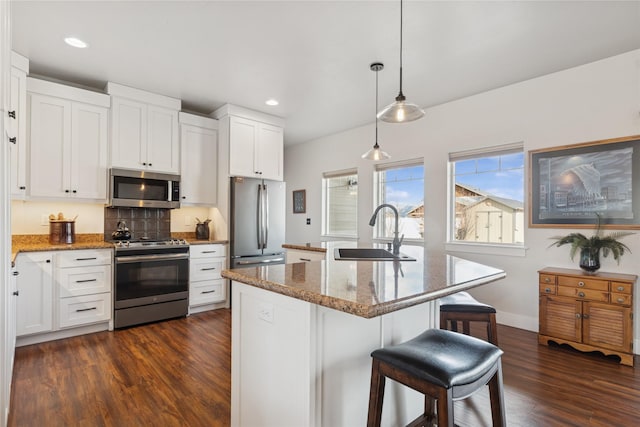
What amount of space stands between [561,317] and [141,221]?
14.7 feet

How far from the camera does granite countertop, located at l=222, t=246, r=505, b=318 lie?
3.26ft

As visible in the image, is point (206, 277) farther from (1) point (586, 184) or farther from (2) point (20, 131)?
(1) point (586, 184)

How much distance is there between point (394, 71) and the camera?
10.2 ft

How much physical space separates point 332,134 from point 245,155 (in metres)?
1.80

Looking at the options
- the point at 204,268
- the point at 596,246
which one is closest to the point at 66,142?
the point at 204,268

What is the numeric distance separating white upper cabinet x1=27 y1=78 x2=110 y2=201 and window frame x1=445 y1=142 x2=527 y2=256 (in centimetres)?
395

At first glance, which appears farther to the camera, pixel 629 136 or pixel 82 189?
pixel 82 189

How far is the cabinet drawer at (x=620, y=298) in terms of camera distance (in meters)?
2.51

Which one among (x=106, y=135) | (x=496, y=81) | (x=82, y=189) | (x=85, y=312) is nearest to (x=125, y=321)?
(x=85, y=312)

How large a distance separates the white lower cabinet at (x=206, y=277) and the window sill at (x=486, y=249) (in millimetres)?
2808

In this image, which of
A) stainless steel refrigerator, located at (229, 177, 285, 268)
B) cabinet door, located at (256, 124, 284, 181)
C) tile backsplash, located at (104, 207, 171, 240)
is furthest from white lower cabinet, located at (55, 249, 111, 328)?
cabinet door, located at (256, 124, 284, 181)

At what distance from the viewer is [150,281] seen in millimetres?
3475

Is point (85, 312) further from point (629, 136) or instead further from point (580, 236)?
point (629, 136)

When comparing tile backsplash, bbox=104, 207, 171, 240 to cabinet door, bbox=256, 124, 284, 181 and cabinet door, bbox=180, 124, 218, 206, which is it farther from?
cabinet door, bbox=256, 124, 284, 181
